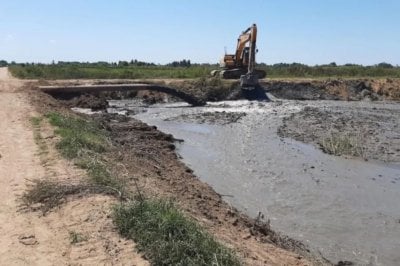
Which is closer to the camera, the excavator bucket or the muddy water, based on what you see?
the muddy water

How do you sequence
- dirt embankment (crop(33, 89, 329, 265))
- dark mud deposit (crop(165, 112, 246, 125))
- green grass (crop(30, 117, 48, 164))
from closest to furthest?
dirt embankment (crop(33, 89, 329, 265))
green grass (crop(30, 117, 48, 164))
dark mud deposit (crop(165, 112, 246, 125))

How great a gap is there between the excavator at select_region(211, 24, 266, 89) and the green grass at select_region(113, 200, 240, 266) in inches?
1118

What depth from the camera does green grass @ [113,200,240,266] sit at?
536 centimetres

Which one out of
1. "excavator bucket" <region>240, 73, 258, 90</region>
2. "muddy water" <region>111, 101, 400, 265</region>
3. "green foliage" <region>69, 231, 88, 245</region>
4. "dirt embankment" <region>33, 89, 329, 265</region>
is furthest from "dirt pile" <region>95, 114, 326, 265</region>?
"excavator bucket" <region>240, 73, 258, 90</region>

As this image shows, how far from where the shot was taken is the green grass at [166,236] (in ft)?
17.6

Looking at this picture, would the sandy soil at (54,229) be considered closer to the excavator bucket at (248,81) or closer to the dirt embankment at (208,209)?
the dirt embankment at (208,209)

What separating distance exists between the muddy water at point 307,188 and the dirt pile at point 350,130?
0.76m

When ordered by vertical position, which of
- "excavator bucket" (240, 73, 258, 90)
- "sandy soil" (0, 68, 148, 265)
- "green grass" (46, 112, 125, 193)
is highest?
"excavator bucket" (240, 73, 258, 90)

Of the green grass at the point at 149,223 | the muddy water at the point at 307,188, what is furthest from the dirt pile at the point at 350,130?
the green grass at the point at 149,223

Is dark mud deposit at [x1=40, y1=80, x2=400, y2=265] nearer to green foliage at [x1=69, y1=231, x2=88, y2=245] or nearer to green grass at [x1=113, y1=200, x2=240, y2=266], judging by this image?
green grass at [x1=113, y1=200, x2=240, y2=266]

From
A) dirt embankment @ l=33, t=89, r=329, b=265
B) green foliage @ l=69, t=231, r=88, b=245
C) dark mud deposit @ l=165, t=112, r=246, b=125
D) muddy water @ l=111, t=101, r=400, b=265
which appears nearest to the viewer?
green foliage @ l=69, t=231, r=88, b=245

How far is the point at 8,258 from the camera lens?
581cm

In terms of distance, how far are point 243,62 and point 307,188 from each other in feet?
86.4

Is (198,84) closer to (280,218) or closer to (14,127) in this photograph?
(14,127)
